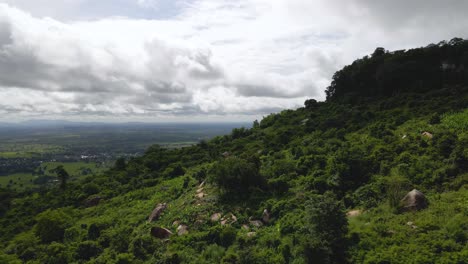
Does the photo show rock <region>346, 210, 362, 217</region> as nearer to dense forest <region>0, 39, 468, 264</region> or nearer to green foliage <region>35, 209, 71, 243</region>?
dense forest <region>0, 39, 468, 264</region>

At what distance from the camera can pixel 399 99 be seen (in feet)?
166

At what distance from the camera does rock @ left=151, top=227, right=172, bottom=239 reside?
2467 cm

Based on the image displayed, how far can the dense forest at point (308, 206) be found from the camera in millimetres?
16500

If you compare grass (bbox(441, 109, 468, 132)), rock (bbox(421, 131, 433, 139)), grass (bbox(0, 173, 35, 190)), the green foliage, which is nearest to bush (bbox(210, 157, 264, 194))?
rock (bbox(421, 131, 433, 139))

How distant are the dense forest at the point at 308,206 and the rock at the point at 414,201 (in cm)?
19

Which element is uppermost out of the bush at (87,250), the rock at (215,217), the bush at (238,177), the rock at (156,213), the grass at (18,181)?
the bush at (238,177)

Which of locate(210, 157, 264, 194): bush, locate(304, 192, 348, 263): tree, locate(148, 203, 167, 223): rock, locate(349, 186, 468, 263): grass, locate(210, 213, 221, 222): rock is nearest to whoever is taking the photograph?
locate(349, 186, 468, 263): grass

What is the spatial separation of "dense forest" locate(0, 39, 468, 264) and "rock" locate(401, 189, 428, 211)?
19cm

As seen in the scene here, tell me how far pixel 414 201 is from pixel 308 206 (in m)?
7.47

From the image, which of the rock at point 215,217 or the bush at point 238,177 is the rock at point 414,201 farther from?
the rock at point 215,217

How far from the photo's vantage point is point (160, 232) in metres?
25.0

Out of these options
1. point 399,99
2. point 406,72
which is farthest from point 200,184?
point 406,72

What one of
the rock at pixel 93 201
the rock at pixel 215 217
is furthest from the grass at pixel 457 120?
the rock at pixel 93 201

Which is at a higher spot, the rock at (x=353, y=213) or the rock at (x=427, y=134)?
the rock at (x=427, y=134)
